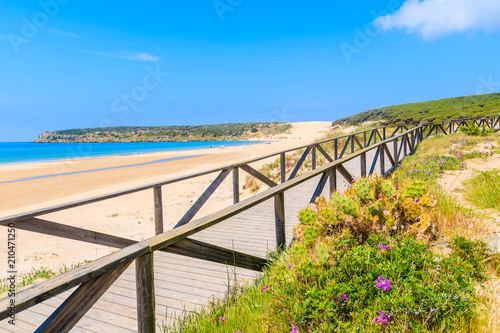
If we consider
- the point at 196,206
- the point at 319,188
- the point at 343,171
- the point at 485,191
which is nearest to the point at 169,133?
the point at 196,206

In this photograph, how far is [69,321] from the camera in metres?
1.39

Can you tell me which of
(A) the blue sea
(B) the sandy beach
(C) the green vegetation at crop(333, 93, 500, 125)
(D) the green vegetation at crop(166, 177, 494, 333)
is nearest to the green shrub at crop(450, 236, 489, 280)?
(D) the green vegetation at crop(166, 177, 494, 333)

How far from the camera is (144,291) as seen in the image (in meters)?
1.70

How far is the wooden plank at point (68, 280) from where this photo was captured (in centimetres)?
110

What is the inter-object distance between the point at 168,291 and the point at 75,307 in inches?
81.0

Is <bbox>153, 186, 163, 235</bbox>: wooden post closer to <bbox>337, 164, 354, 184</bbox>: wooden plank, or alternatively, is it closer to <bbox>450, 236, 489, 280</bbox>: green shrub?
<bbox>337, 164, 354, 184</bbox>: wooden plank

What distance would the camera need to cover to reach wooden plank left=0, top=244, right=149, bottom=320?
3.62 ft

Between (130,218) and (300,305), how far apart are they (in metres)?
7.72

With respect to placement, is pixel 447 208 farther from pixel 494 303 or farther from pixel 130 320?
pixel 130 320

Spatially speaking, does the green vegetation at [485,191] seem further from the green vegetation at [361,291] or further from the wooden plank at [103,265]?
the wooden plank at [103,265]

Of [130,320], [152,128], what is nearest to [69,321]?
[130,320]

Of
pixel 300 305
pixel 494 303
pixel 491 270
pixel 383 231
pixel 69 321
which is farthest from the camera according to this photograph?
pixel 383 231

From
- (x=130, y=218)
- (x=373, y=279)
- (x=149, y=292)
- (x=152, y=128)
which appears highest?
(x=152, y=128)

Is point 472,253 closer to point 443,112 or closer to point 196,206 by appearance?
point 196,206
